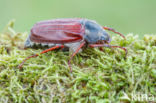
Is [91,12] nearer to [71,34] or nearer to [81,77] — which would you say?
[71,34]

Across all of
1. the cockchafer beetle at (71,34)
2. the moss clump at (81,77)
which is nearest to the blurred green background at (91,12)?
the cockchafer beetle at (71,34)

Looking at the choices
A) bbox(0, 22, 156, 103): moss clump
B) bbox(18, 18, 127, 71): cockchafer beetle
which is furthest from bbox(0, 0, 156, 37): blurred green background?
bbox(0, 22, 156, 103): moss clump

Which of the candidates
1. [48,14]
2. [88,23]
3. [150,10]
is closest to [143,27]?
[150,10]

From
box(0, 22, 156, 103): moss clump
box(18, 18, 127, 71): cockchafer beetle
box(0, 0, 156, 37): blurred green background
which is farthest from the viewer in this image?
box(0, 0, 156, 37): blurred green background

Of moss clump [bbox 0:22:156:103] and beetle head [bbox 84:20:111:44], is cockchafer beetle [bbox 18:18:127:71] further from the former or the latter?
moss clump [bbox 0:22:156:103]

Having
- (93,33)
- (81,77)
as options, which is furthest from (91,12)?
(81,77)

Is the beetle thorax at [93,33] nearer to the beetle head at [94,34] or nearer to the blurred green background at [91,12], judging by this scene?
the beetle head at [94,34]

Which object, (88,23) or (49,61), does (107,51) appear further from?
(49,61)
